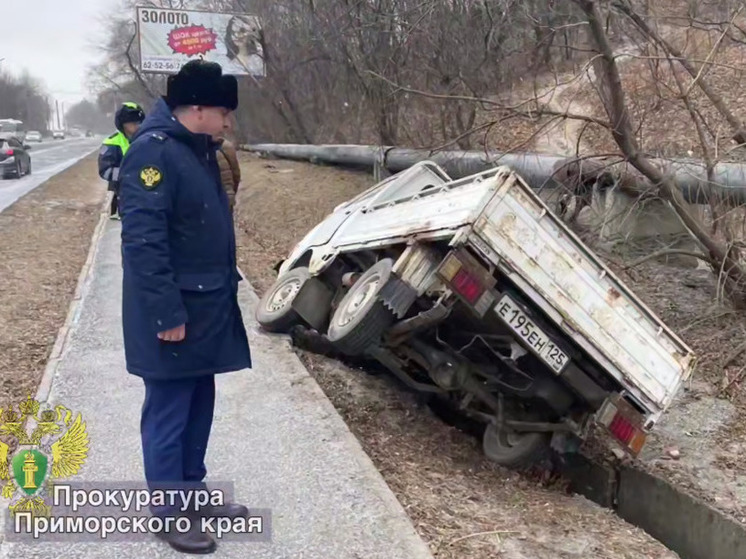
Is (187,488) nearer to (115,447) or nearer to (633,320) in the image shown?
(115,447)

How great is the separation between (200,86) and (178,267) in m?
0.73

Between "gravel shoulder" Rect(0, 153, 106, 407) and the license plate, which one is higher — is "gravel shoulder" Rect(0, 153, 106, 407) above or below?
below

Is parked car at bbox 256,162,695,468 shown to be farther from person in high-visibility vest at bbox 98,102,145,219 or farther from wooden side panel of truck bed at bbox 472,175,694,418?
person in high-visibility vest at bbox 98,102,145,219

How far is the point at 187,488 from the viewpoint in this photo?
3467 millimetres

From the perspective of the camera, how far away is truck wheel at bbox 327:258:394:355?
5.01 m

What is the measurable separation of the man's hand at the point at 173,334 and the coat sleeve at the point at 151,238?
0.02 meters

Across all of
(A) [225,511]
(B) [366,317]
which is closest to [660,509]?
(B) [366,317]

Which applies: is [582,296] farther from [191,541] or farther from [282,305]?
[282,305]

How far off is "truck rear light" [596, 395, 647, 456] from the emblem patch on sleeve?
2.88 metres

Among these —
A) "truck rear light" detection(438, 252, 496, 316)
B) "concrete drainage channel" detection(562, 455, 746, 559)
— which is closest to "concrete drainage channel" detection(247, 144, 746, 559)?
"concrete drainage channel" detection(562, 455, 746, 559)

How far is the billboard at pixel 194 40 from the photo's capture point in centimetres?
2581

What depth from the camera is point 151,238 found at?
3049 mm

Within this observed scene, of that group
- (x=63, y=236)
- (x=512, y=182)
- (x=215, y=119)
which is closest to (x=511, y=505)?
(x=512, y=182)

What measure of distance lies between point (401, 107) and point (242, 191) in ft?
21.7
